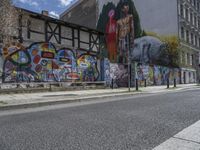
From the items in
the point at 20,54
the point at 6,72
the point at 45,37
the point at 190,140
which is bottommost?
the point at 190,140

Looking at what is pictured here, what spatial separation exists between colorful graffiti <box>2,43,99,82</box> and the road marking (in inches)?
537

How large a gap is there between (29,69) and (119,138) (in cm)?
1428

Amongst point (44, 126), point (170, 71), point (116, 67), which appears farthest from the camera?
point (170, 71)

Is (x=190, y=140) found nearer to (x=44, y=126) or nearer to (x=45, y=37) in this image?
(x=44, y=126)

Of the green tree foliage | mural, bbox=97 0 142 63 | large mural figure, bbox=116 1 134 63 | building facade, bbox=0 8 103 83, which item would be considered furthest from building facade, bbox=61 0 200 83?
building facade, bbox=0 8 103 83

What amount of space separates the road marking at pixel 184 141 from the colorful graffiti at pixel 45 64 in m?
13.6

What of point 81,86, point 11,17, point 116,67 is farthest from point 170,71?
point 11,17

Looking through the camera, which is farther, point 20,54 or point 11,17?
point 20,54

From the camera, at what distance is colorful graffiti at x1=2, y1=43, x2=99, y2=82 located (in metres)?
16.8

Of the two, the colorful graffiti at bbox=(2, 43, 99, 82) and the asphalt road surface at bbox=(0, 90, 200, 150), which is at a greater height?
the colorful graffiti at bbox=(2, 43, 99, 82)

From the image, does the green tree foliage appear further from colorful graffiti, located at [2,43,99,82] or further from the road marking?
the road marking

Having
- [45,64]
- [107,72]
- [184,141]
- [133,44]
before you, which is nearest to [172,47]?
[133,44]

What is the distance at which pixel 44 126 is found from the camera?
5.88m

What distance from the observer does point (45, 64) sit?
18984 millimetres
